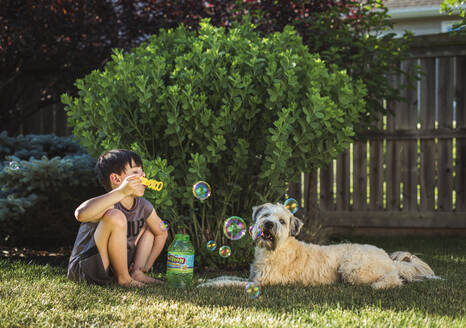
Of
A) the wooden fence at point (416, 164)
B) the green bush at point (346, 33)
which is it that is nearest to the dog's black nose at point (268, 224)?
the green bush at point (346, 33)

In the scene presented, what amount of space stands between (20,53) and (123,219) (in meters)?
4.77

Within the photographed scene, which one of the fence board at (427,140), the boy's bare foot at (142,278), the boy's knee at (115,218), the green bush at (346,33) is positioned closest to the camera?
the boy's knee at (115,218)

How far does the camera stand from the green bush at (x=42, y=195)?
16.1 ft

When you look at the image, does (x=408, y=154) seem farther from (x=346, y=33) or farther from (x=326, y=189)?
(x=346, y=33)

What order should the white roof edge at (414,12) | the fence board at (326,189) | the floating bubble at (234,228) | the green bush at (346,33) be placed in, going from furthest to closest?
1. the white roof edge at (414,12)
2. the fence board at (326,189)
3. the green bush at (346,33)
4. the floating bubble at (234,228)

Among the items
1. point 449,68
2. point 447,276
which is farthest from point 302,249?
point 449,68

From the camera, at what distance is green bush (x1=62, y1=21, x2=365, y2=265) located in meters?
4.30

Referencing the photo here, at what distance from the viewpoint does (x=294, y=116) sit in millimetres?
4312

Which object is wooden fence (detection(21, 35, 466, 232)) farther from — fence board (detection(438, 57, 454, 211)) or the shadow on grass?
the shadow on grass

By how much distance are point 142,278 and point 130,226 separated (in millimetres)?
438

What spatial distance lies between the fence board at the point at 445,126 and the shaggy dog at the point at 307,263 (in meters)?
3.74

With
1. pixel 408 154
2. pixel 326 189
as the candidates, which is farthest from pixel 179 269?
pixel 408 154

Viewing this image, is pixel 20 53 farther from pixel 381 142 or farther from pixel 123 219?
pixel 381 142

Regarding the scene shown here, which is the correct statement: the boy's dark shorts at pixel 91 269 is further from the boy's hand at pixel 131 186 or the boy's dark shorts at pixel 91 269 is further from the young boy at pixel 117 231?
the boy's hand at pixel 131 186
